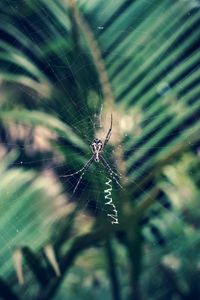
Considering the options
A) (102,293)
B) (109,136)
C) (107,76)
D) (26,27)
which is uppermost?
(26,27)

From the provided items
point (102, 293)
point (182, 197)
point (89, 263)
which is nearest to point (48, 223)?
Answer: point (89, 263)

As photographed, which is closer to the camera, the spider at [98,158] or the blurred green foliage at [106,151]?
the blurred green foliage at [106,151]

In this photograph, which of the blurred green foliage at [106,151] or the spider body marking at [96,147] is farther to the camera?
the spider body marking at [96,147]

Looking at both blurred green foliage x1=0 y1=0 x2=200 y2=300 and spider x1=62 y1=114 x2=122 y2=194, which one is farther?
spider x1=62 y1=114 x2=122 y2=194

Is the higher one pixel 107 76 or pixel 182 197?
pixel 107 76

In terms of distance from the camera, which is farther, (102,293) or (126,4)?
(102,293)

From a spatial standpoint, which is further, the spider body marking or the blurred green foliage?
the spider body marking

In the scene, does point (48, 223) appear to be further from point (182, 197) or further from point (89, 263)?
point (182, 197)
